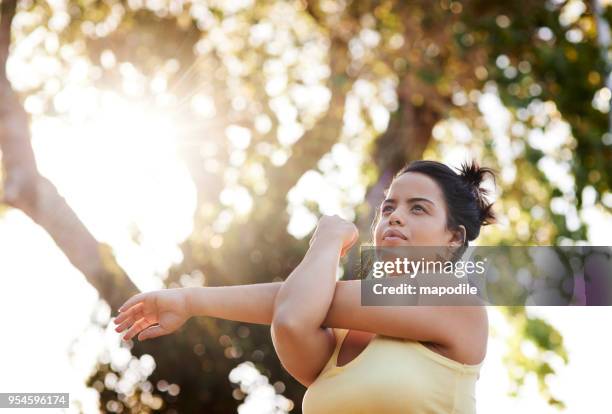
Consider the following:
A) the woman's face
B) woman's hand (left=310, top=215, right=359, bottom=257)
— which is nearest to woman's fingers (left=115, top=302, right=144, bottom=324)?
woman's hand (left=310, top=215, right=359, bottom=257)

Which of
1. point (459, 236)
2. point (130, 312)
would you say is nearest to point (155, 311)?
point (130, 312)

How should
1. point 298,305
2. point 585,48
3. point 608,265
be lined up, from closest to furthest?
1. point 298,305
2. point 608,265
3. point 585,48

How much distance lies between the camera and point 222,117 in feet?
25.4

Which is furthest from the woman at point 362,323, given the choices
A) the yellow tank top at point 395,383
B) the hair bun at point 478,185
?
the hair bun at point 478,185

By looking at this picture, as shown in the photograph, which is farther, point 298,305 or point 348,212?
point 348,212

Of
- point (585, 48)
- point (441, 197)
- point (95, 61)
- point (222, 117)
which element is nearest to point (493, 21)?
point (585, 48)

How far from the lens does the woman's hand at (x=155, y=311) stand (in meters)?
1.85

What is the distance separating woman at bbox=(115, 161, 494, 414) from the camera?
5.44 feet

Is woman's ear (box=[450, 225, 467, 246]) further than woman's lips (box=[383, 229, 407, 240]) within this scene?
Yes

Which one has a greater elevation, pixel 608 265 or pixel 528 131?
pixel 528 131

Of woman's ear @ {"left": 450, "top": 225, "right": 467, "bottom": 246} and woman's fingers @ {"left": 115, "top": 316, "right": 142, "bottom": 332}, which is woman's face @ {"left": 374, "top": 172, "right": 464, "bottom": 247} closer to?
woman's ear @ {"left": 450, "top": 225, "right": 467, "bottom": 246}

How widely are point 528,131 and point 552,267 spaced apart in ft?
4.45

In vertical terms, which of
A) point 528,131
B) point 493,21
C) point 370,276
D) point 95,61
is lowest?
point 528,131

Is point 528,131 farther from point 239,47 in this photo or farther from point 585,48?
point 239,47
